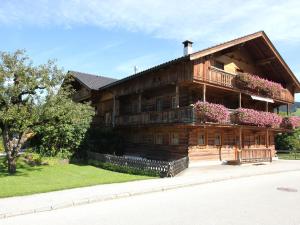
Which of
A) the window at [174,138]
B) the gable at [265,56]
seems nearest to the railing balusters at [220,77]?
the gable at [265,56]

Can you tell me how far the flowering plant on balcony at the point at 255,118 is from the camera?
24219 millimetres

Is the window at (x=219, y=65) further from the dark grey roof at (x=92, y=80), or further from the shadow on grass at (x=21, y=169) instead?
the shadow on grass at (x=21, y=169)

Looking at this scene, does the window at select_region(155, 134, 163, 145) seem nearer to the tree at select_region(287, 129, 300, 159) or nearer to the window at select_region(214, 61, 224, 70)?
the window at select_region(214, 61, 224, 70)

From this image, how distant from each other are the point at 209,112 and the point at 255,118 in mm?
6014

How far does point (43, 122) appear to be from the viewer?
17891mm

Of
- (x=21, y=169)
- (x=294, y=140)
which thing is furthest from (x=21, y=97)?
(x=294, y=140)

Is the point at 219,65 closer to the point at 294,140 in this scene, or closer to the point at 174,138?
the point at 174,138

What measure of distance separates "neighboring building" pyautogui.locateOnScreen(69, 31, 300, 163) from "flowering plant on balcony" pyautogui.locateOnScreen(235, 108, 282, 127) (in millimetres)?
445

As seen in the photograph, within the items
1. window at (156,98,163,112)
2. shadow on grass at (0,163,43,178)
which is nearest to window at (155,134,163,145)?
window at (156,98,163,112)

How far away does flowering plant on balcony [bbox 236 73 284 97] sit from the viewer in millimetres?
25672

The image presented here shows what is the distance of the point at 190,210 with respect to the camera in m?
9.59

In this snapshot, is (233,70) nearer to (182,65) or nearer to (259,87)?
(259,87)

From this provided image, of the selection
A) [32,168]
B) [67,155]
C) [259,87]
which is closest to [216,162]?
[259,87]

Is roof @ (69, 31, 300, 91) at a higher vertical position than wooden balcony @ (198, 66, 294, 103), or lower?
higher
